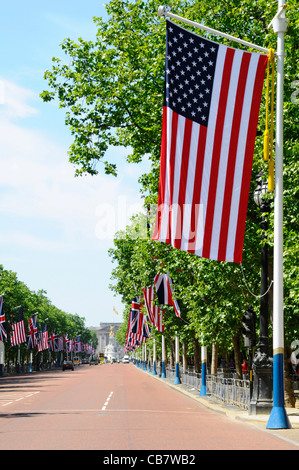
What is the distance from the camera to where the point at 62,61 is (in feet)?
Answer: 89.6

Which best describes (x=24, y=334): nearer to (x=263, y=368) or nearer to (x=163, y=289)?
(x=163, y=289)

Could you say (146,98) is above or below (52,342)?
above

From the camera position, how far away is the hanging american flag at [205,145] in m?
15.0

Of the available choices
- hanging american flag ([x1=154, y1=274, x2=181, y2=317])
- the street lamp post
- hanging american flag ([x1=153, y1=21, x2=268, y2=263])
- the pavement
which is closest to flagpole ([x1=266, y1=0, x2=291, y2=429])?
the pavement

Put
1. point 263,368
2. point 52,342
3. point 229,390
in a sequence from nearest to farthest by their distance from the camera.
A: 1. point 263,368
2. point 229,390
3. point 52,342

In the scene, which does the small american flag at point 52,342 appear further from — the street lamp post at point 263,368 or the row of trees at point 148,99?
the street lamp post at point 263,368

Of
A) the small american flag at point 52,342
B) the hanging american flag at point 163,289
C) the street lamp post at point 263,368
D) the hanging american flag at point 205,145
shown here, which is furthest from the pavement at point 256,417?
the small american flag at point 52,342

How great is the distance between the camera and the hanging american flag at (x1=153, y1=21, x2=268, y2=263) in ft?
49.3

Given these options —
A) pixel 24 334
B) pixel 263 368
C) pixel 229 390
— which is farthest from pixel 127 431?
pixel 24 334

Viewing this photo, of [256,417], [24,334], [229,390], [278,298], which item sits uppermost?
[278,298]

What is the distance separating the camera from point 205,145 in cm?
1508

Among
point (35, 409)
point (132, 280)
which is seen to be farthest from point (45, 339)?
point (35, 409)

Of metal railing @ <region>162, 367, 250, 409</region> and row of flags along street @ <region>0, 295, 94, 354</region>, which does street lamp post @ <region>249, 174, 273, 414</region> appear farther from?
row of flags along street @ <region>0, 295, 94, 354</region>

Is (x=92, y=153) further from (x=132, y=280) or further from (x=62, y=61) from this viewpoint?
(x=132, y=280)
